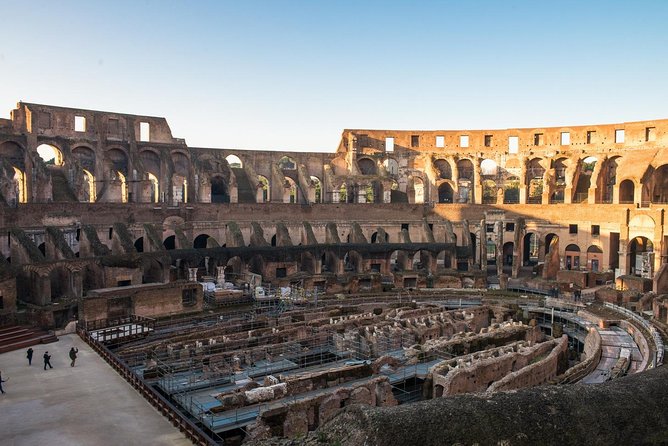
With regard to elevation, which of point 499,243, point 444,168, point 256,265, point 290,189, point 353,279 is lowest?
point 353,279

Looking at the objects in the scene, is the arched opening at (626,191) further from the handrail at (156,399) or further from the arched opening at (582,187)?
the handrail at (156,399)

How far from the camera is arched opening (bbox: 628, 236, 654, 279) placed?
34.4 m

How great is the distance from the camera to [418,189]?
157ft

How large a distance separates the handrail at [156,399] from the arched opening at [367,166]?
2988 centimetres

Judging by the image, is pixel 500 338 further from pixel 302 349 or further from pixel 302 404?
pixel 302 404

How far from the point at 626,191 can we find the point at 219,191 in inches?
1173

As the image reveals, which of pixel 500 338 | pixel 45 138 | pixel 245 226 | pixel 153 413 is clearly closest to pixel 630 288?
pixel 500 338

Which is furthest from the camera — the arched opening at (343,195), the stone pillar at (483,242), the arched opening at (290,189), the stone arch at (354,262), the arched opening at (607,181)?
the arched opening at (343,195)

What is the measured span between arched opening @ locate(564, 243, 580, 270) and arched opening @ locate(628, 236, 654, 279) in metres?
3.49

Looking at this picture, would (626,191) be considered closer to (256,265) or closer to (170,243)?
(256,265)

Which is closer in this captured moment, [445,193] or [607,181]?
[607,181]

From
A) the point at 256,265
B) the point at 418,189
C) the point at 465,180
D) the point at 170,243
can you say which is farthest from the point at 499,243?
the point at 170,243

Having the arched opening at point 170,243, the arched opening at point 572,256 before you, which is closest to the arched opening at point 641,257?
the arched opening at point 572,256

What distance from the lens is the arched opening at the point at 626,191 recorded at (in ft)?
129
